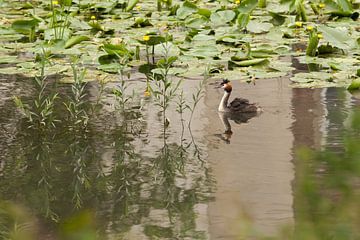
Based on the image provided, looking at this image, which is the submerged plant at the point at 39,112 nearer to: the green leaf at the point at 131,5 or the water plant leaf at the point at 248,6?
the water plant leaf at the point at 248,6

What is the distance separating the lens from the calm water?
4.59 metres

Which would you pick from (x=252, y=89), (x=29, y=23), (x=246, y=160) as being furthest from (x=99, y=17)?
(x=246, y=160)

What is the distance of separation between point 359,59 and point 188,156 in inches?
119

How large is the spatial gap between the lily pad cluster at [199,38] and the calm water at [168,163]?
0.62 metres

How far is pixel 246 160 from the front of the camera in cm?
556

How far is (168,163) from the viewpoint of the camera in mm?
5602

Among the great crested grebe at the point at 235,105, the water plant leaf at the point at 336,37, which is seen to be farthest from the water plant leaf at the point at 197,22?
the great crested grebe at the point at 235,105

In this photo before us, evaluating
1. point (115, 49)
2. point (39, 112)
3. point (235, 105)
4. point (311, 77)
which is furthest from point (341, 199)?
point (115, 49)

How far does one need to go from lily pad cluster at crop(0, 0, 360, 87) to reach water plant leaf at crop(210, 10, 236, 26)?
11mm

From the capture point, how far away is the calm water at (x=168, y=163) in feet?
15.1

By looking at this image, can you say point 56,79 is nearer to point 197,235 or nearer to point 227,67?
point 227,67

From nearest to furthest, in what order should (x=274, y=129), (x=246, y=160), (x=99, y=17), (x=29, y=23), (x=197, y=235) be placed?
1. (x=197, y=235)
2. (x=246, y=160)
3. (x=274, y=129)
4. (x=29, y=23)
5. (x=99, y=17)

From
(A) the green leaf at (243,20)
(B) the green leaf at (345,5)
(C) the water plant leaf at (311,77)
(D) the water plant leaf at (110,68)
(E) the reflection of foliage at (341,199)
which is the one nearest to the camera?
(E) the reflection of foliage at (341,199)

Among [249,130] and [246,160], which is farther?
[249,130]
